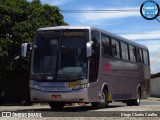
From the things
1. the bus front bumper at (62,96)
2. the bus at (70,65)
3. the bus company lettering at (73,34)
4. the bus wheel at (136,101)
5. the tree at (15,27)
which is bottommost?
the bus wheel at (136,101)

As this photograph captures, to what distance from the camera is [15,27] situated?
30.9 meters

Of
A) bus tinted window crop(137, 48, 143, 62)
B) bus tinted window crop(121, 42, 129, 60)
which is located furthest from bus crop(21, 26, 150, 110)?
bus tinted window crop(137, 48, 143, 62)

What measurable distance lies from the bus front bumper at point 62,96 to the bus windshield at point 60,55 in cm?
57

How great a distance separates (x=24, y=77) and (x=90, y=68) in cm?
1596

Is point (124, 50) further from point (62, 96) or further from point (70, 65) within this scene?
point (62, 96)

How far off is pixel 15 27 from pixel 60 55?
1223 cm

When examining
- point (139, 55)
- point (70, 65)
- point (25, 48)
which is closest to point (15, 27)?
point (139, 55)

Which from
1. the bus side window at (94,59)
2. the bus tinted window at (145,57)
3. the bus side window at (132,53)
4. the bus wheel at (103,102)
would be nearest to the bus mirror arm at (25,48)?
the bus side window at (94,59)

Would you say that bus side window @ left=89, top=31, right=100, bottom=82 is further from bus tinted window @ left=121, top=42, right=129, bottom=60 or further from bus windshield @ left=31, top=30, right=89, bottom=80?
bus tinted window @ left=121, top=42, right=129, bottom=60

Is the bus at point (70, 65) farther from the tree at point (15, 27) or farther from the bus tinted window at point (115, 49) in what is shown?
the tree at point (15, 27)

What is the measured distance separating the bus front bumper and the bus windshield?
1.88 feet

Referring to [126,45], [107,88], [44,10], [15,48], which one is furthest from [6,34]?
[107,88]

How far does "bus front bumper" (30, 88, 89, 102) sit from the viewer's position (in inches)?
743

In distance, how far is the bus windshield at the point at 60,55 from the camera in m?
19.0
